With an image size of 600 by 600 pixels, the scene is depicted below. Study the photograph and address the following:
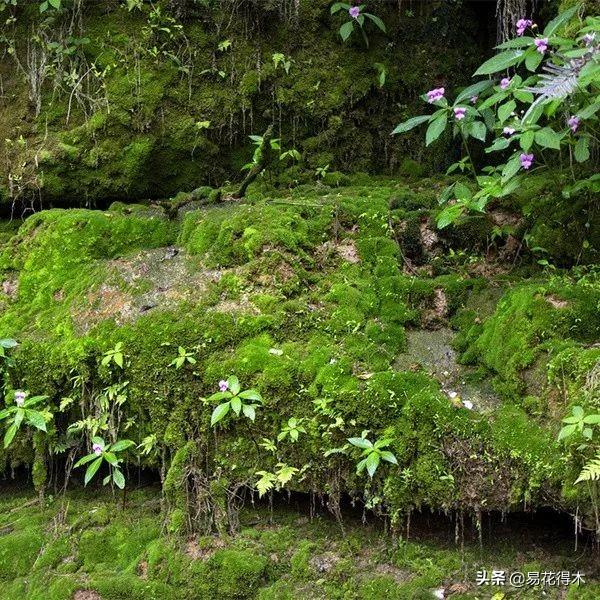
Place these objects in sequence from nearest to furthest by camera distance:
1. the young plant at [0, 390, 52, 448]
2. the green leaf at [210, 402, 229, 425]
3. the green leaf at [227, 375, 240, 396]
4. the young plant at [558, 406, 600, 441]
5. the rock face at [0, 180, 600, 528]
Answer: the young plant at [558, 406, 600, 441] < the rock face at [0, 180, 600, 528] < the green leaf at [210, 402, 229, 425] < the green leaf at [227, 375, 240, 396] < the young plant at [0, 390, 52, 448]

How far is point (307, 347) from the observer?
391 centimetres

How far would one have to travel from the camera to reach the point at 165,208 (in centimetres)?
556

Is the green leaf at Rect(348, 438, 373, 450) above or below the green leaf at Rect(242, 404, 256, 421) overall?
below

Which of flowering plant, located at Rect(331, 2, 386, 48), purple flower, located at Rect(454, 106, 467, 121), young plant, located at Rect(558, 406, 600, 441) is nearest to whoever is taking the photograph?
young plant, located at Rect(558, 406, 600, 441)

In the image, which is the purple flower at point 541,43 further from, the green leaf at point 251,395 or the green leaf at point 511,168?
the green leaf at point 251,395

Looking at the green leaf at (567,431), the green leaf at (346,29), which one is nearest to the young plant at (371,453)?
the green leaf at (567,431)

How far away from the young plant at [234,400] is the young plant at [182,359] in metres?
0.30

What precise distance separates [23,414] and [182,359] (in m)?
1.04

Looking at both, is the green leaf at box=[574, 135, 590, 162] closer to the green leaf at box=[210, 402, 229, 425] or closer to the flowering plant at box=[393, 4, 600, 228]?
the flowering plant at box=[393, 4, 600, 228]

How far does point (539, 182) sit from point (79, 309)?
11.7 ft

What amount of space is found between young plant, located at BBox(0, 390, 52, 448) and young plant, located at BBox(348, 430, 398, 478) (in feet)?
6.34

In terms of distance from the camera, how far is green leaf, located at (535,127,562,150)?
11.6ft

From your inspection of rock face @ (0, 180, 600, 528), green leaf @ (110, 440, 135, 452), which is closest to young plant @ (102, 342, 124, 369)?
rock face @ (0, 180, 600, 528)

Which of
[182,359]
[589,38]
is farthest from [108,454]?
[589,38]
